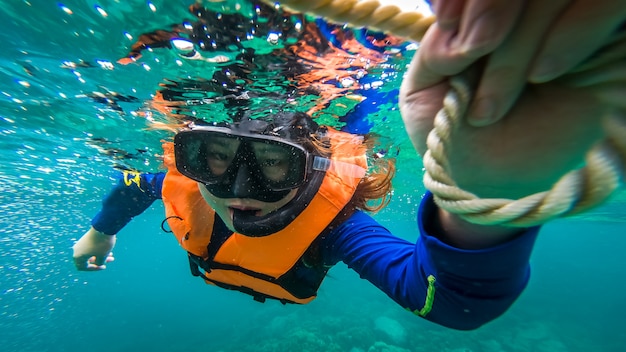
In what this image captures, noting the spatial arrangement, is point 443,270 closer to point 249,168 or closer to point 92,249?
→ point 249,168

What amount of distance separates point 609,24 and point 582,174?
1.32ft

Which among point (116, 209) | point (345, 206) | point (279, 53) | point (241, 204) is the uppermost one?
point (279, 53)

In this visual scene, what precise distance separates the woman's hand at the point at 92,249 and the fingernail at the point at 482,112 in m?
7.51

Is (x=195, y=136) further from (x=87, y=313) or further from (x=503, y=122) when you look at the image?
(x=87, y=313)

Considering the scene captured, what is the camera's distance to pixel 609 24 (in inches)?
31.9

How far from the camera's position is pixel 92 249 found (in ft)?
21.8

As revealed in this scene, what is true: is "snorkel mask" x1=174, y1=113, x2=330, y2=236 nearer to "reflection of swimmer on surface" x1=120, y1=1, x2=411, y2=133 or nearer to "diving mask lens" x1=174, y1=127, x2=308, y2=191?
"diving mask lens" x1=174, y1=127, x2=308, y2=191

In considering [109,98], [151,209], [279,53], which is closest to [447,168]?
[279,53]

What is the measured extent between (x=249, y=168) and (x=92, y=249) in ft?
17.0

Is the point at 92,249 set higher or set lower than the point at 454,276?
lower

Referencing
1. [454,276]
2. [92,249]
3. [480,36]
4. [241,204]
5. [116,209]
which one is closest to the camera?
[480,36]

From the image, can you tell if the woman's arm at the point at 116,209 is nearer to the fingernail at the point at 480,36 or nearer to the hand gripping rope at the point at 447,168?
the hand gripping rope at the point at 447,168

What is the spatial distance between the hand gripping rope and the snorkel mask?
2.59 m

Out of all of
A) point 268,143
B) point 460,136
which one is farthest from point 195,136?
point 460,136
